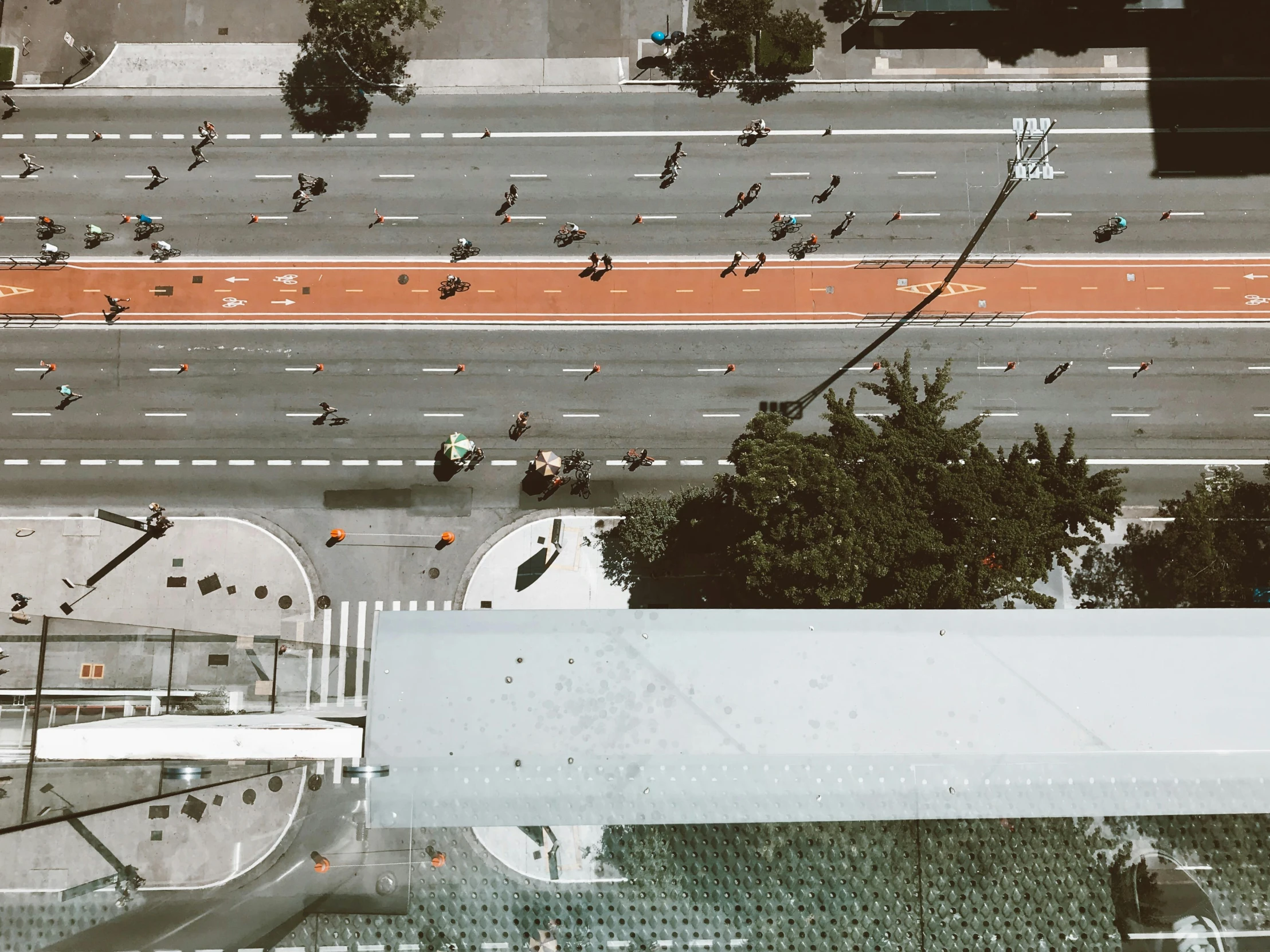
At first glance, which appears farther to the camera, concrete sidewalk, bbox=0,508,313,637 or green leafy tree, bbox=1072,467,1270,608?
concrete sidewalk, bbox=0,508,313,637

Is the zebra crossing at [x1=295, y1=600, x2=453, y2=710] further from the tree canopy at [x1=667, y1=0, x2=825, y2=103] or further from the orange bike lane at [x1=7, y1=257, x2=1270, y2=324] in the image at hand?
the tree canopy at [x1=667, y1=0, x2=825, y2=103]

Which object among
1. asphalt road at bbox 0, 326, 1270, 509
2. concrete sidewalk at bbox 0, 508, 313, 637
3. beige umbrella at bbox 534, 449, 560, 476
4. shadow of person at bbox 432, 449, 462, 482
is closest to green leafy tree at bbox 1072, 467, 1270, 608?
asphalt road at bbox 0, 326, 1270, 509

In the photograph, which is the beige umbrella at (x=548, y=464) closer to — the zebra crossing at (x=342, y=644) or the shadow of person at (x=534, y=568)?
the shadow of person at (x=534, y=568)

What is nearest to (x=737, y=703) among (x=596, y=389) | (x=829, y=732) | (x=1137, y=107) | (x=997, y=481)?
(x=829, y=732)

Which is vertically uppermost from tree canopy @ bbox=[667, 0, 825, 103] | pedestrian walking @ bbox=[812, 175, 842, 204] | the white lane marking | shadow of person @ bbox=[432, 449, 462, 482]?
tree canopy @ bbox=[667, 0, 825, 103]

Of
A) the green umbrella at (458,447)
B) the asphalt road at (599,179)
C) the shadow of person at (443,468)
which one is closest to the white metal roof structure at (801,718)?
the green umbrella at (458,447)

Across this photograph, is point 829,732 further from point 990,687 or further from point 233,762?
point 233,762

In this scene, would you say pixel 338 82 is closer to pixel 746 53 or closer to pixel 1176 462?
pixel 746 53

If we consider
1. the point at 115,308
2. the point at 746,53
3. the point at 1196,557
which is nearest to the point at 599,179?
the point at 746,53
